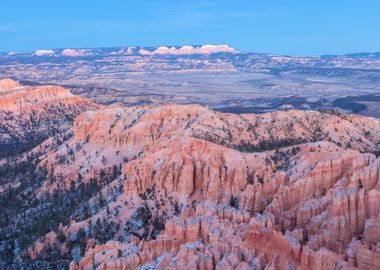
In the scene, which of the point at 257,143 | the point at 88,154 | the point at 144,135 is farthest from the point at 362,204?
the point at 88,154

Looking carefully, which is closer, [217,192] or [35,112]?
[217,192]

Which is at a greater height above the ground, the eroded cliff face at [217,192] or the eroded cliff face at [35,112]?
the eroded cliff face at [217,192]

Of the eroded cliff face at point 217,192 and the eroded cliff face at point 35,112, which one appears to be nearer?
the eroded cliff face at point 217,192

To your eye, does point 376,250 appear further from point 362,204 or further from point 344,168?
point 344,168

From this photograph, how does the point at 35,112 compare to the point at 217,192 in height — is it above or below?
below
